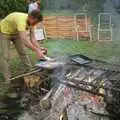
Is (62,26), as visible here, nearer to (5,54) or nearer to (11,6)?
(11,6)

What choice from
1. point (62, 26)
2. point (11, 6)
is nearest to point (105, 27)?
point (62, 26)

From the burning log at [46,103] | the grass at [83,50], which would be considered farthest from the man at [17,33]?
the burning log at [46,103]

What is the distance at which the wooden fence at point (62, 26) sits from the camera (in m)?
14.5

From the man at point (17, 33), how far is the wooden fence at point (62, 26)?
5.88 m

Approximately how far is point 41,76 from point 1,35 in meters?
1.82

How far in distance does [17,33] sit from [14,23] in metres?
0.36

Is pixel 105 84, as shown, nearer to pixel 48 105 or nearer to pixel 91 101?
pixel 91 101

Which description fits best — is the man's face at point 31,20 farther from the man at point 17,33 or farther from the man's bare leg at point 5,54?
the man's bare leg at point 5,54

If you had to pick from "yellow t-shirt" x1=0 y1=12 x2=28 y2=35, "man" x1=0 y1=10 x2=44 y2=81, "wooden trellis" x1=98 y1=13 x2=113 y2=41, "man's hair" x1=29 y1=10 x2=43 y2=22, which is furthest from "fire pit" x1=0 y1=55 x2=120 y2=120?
"wooden trellis" x1=98 y1=13 x2=113 y2=41

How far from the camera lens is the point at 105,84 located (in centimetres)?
586

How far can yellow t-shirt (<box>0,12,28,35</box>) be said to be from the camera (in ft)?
24.7

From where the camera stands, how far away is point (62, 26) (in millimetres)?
14570

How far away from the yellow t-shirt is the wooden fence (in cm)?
645

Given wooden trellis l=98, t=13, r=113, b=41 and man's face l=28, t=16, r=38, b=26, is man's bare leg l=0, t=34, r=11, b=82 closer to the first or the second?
man's face l=28, t=16, r=38, b=26
